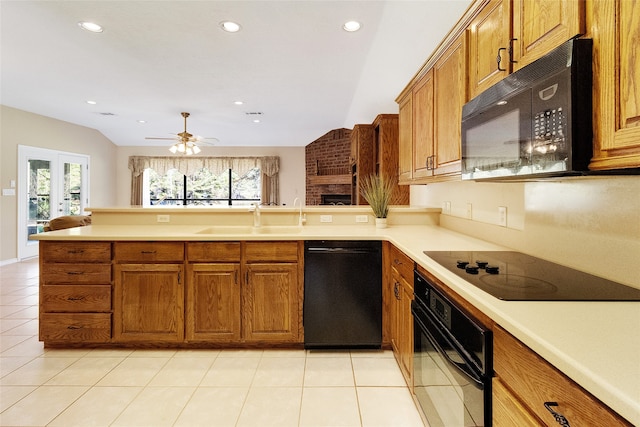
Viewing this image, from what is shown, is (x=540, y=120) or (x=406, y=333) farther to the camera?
(x=406, y=333)

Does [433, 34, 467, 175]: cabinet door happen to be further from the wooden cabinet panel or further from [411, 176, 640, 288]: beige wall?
the wooden cabinet panel

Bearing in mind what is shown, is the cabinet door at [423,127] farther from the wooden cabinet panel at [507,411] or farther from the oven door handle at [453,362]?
the wooden cabinet panel at [507,411]

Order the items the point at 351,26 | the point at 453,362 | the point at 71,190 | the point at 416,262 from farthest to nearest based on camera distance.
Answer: the point at 71,190
the point at 351,26
the point at 416,262
the point at 453,362

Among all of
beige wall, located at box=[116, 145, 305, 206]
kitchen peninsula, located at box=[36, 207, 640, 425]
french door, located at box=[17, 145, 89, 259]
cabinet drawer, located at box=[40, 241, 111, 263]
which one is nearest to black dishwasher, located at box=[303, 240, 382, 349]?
kitchen peninsula, located at box=[36, 207, 640, 425]

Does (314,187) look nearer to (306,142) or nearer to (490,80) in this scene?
(306,142)

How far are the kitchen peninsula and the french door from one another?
4.15 metres

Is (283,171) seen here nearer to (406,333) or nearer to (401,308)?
(401,308)

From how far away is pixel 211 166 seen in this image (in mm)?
8539

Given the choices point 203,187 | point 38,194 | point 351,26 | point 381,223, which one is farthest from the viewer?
point 203,187

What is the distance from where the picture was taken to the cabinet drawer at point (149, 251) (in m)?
2.40

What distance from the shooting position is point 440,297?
1.34m

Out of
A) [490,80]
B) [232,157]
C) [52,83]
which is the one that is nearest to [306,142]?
[232,157]

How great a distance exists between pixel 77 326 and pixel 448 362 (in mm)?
2533

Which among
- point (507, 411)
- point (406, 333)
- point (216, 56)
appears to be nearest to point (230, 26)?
point (216, 56)
